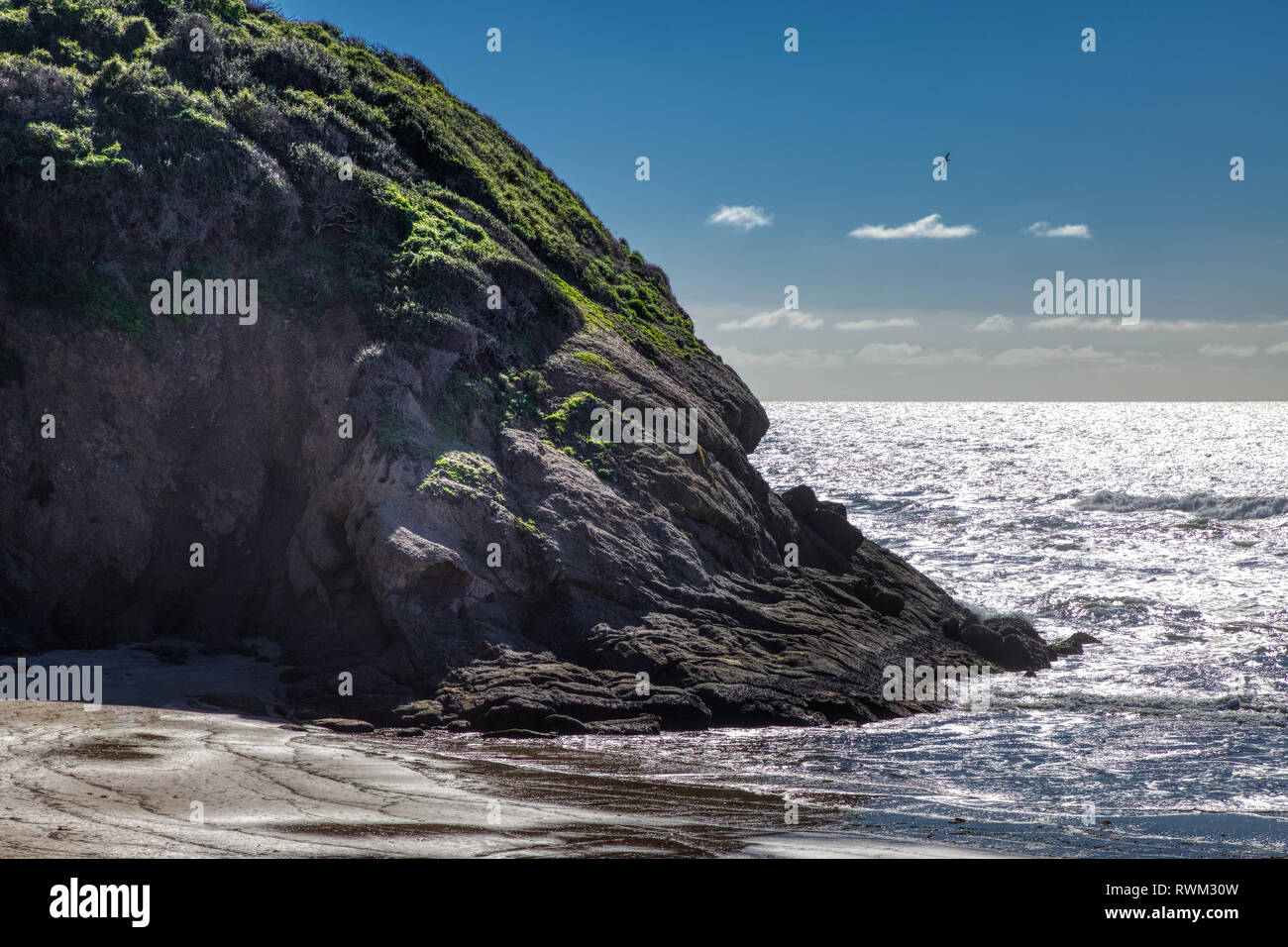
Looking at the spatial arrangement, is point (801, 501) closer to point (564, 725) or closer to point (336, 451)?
point (336, 451)

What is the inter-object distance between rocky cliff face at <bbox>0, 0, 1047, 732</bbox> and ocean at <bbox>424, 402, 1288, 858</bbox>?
1.61 m

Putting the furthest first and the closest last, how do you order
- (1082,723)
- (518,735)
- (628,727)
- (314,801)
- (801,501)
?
(801,501) → (1082,723) → (628,727) → (518,735) → (314,801)

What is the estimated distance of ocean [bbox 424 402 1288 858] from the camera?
9.94 meters

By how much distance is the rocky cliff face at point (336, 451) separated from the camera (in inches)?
553

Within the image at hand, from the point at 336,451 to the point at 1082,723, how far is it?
41.3 ft

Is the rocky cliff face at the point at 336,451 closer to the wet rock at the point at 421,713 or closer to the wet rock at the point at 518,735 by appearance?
the wet rock at the point at 421,713

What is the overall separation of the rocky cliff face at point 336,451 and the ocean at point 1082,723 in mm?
1608

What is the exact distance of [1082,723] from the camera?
1538cm

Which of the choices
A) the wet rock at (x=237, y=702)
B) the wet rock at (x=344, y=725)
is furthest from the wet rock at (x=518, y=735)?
the wet rock at (x=237, y=702)

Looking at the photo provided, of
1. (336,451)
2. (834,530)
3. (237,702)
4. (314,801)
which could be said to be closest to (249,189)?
(336,451)

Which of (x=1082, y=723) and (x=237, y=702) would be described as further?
(x=1082, y=723)

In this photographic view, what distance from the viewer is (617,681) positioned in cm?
1384

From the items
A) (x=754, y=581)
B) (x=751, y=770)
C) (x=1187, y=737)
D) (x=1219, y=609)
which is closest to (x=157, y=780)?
(x=751, y=770)
